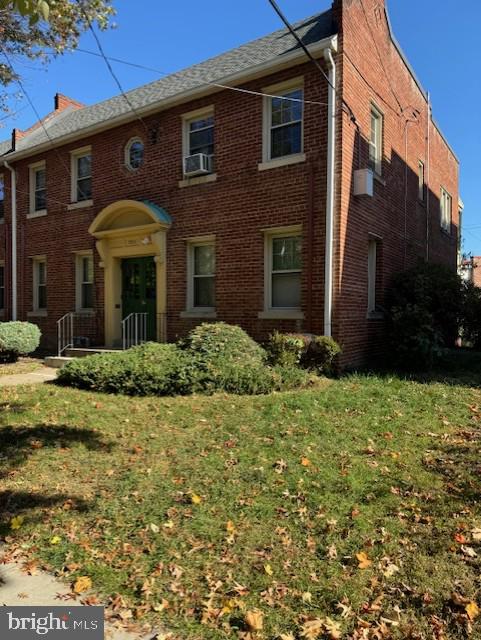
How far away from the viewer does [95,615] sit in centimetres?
274

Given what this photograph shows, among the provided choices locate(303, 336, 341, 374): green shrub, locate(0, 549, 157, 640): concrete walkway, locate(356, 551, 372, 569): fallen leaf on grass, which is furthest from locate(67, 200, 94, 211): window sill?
locate(356, 551, 372, 569): fallen leaf on grass

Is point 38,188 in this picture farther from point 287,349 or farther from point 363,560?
point 363,560

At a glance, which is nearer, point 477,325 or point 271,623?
point 271,623

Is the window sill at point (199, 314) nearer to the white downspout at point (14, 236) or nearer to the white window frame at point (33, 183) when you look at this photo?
the white window frame at point (33, 183)

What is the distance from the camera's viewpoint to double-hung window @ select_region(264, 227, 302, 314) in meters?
9.91

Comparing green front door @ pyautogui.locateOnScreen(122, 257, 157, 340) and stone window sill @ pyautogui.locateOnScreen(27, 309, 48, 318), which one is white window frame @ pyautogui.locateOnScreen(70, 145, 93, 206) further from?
stone window sill @ pyautogui.locateOnScreen(27, 309, 48, 318)

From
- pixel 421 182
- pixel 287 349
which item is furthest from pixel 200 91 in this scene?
pixel 421 182

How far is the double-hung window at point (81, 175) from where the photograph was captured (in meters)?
13.7

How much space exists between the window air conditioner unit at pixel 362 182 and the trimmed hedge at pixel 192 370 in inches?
150

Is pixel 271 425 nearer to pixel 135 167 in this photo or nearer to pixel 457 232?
pixel 135 167

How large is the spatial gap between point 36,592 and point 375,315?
936 centimetres

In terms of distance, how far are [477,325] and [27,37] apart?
1183 cm

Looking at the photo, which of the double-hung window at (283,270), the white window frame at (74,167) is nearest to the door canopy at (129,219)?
the white window frame at (74,167)

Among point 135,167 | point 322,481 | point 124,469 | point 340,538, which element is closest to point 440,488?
point 322,481
